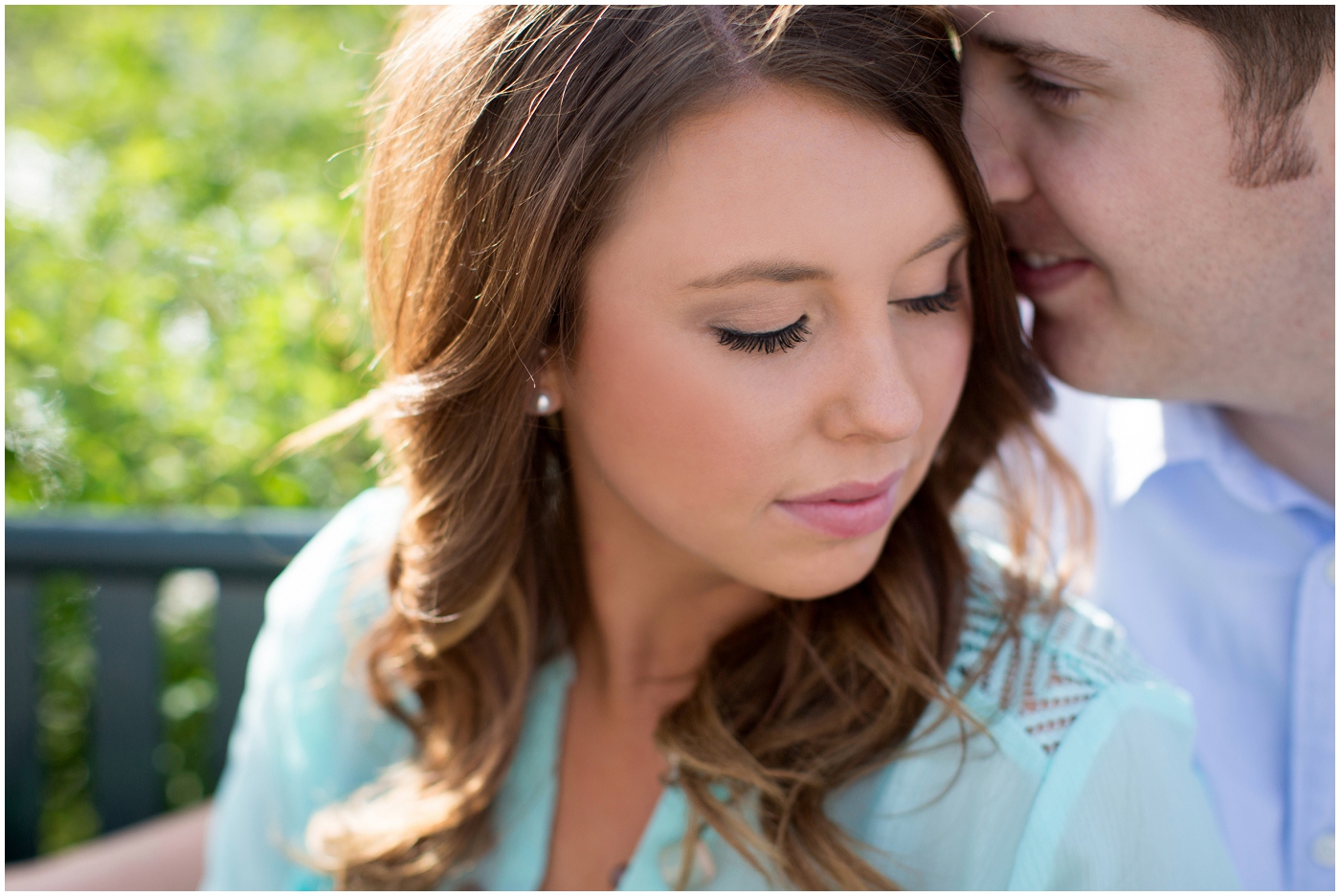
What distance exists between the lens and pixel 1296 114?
1.55 meters

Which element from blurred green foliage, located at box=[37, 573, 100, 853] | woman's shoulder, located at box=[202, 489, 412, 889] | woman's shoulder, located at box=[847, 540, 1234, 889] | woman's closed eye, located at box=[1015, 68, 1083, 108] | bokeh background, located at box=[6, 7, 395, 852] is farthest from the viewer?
bokeh background, located at box=[6, 7, 395, 852]

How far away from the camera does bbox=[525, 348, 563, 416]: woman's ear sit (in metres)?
1.54

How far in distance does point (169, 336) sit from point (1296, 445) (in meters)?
3.09

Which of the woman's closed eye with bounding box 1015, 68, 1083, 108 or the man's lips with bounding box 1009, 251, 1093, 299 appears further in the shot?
the man's lips with bounding box 1009, 251, 1093, 299

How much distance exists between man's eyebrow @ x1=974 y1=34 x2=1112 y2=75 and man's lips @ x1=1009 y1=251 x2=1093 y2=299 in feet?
1.05

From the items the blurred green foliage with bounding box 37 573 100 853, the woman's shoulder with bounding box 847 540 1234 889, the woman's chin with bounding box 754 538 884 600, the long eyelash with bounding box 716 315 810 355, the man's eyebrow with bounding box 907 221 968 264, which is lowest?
the blurred green foliage with bounding box 37 573 100 853

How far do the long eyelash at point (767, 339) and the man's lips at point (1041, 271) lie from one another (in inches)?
21.0

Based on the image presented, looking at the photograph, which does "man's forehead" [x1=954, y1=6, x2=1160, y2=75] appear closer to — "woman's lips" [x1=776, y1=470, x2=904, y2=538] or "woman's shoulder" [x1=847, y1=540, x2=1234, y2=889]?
"woman's lips" [x1=776, y1=470, x2=904, y2=538]

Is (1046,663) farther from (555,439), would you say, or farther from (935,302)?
(555,439)

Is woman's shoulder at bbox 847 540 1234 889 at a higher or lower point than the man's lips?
lower

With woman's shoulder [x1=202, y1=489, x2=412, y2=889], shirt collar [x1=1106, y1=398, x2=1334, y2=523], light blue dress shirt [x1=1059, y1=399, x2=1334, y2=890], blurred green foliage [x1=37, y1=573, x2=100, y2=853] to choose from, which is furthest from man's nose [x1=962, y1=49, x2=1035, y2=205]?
blurred green foliage [x1=37, y1=573, x2=100, y2=853]

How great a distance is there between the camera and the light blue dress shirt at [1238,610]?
77.7 inches

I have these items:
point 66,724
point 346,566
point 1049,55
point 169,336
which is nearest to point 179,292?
point 169,336

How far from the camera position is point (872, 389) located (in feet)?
4.50
